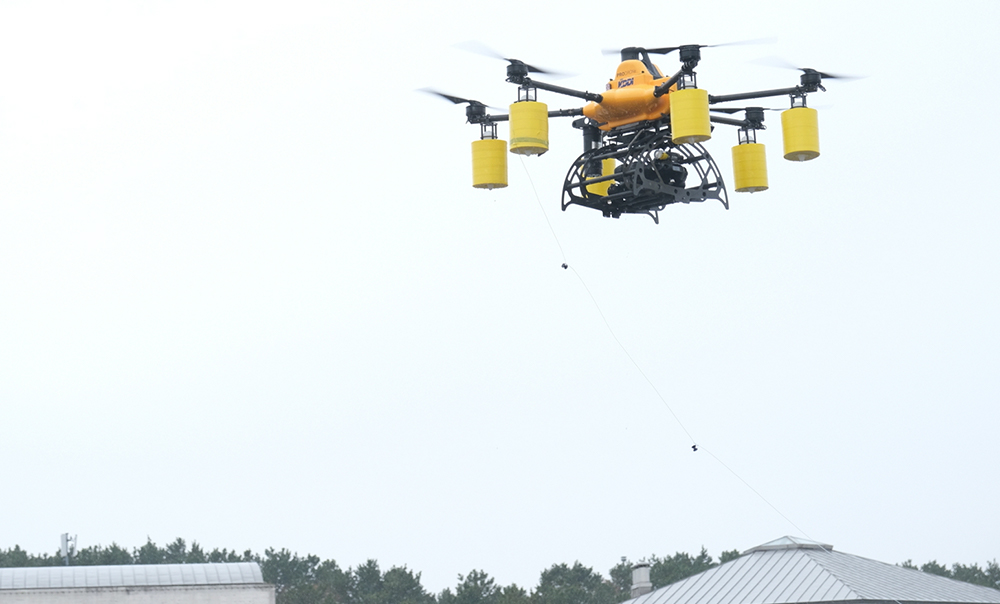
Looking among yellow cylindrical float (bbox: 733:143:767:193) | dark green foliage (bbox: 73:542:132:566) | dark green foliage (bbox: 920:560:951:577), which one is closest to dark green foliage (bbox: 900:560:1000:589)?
dark green foliage (bbox: 920:560:951:577)

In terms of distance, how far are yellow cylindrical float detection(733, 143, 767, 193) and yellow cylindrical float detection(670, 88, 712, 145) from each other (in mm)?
2075

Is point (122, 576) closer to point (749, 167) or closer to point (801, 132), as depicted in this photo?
point (749, 167)

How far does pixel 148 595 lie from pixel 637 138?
121 feet

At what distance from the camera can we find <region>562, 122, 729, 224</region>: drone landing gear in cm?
2075

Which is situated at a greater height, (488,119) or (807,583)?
(488,119)

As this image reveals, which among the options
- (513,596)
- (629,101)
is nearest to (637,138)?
(629,101)

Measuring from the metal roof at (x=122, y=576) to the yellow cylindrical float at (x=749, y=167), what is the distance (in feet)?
120

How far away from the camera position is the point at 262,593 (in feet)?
180

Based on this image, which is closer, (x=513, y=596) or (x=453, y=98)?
(x=453, y=98)

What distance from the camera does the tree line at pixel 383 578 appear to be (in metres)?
91.5

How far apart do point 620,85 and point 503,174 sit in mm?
1876

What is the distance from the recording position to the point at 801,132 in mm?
20203

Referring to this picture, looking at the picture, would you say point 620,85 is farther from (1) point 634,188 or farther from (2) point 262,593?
(2) point 262,593

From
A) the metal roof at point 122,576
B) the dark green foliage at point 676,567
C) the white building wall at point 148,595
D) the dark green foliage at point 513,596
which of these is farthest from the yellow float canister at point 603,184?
the dark green foliage at point 676,567
